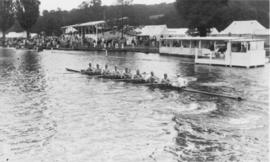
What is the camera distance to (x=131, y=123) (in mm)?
17734

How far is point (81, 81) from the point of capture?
103ft

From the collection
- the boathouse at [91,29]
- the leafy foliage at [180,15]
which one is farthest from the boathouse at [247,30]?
the boathouse at [91,29]

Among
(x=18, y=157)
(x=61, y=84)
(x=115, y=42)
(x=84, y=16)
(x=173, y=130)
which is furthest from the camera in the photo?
(x=84, y=16)

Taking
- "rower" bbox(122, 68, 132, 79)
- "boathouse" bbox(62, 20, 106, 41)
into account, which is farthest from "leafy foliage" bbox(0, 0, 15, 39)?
"rower" bbox(122, 68, 132, 79)

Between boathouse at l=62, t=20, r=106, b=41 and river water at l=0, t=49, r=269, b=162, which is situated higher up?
boathouse at l=62, t=20, r=106, b=41

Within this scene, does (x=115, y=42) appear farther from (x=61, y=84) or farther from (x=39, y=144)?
(x=39, y=144)

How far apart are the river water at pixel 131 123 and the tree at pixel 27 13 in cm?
8127

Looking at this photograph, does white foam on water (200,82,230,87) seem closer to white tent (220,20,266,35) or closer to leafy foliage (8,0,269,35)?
leafy foliage (8,0,269,35)

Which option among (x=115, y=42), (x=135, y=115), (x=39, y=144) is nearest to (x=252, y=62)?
(x=135, y=115)

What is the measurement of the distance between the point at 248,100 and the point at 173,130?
284 inches

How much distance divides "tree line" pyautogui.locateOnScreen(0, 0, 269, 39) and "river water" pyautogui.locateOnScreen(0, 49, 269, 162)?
1079 inches

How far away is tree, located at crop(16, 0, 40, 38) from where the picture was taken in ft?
349

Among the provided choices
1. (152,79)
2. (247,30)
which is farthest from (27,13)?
(152,79)

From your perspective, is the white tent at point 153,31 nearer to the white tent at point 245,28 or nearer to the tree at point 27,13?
the white tent at point 245,28
